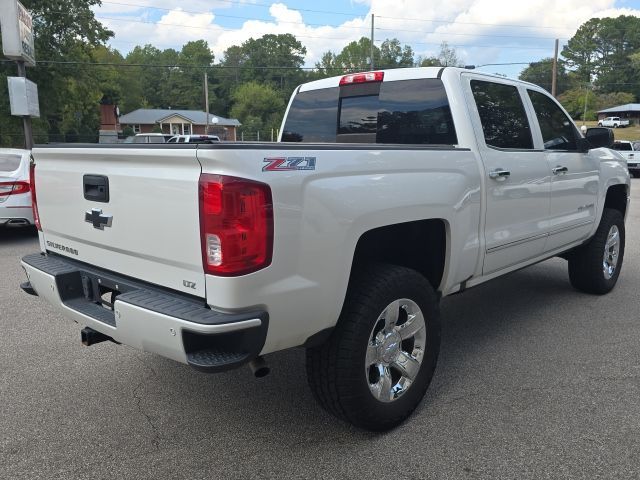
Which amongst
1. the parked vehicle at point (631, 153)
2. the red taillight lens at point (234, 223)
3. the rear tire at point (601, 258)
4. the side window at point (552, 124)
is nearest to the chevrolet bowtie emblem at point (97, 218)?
the red taillight lens at point (234, 223)

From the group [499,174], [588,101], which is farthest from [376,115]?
[588,101]

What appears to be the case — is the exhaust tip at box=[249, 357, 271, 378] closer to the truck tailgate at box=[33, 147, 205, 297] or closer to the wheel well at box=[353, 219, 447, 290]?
the truck tailgate at box=[33, 147, 205, 297]

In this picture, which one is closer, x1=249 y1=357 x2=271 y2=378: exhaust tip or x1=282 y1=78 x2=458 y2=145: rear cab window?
x1=249 y1=357 x2=271 y2=378: exhaust tip

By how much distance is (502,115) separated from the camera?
3.99 meters

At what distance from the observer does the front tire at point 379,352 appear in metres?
2.70

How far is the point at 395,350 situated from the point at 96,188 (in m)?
1.79

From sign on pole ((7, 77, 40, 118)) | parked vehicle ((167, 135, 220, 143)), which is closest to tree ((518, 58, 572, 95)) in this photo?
parked vehicle ((167, 135, 220, 143))

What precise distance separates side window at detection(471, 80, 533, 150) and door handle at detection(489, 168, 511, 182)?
21 cm

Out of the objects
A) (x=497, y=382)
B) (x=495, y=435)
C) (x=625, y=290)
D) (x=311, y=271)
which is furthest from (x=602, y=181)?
(x=311, y=271)

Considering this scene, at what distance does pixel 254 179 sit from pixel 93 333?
1.46 metres

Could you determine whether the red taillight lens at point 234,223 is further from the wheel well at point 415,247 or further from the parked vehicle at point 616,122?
the parked vehicle at point 616,122

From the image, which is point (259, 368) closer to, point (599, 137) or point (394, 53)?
point (599, 137)

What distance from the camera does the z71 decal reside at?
2.29 metres

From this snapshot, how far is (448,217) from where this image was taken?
10.5ft
